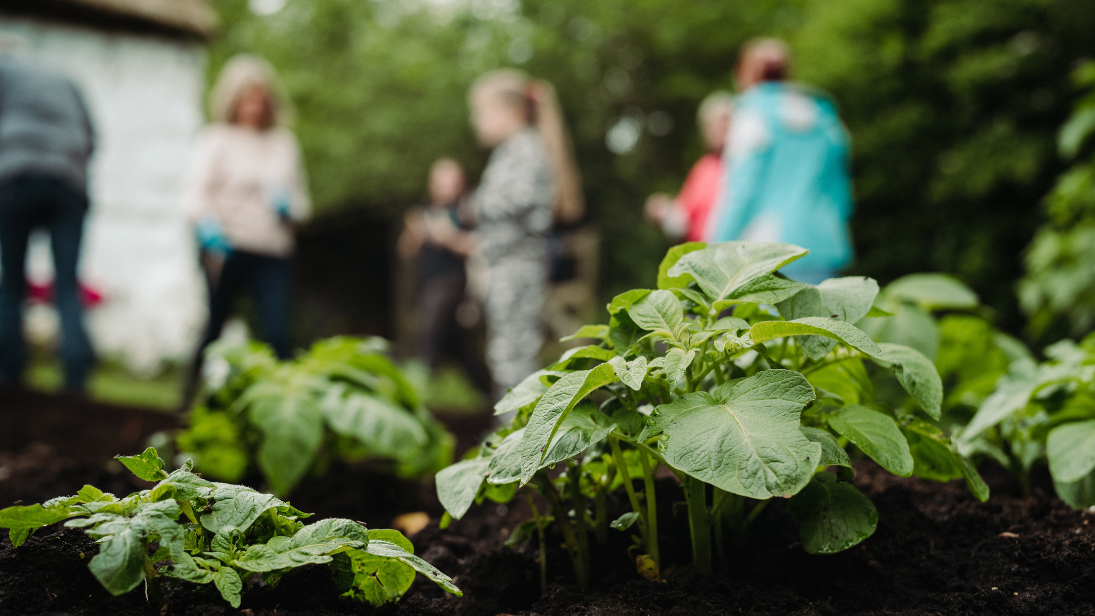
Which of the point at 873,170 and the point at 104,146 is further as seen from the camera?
the point at 104,146

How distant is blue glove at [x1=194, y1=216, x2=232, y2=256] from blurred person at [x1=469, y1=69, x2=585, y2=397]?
1491mm

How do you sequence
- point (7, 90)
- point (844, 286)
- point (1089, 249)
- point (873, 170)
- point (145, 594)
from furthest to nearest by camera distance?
point (873, 170) < point (7, 90) < point (1089, 249) < point (844, 286) < point (145, 594)

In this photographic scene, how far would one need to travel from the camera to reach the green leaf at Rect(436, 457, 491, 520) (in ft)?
3.72

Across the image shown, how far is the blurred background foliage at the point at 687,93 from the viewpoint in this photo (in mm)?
4848

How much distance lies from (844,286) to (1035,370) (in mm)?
693

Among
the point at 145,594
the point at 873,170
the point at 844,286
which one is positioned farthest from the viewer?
the point at 873,170

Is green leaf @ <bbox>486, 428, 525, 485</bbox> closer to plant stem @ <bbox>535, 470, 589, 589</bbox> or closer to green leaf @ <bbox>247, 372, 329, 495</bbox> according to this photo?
plant stem @ <bbox>535, 470, 589, 589</bbox>

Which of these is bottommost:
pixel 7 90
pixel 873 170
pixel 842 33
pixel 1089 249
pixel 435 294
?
pixel 435 294

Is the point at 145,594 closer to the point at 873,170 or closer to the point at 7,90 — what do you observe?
the point at 7,90

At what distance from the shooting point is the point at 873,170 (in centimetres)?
550

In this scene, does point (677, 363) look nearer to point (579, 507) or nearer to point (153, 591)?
point (579, 507)

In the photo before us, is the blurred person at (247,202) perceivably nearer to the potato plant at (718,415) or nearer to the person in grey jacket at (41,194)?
the person in grey jacket at (41,194)

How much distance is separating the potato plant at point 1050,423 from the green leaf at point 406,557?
1.04 m

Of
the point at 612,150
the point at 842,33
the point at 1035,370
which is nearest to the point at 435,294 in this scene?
the point at 842,33
